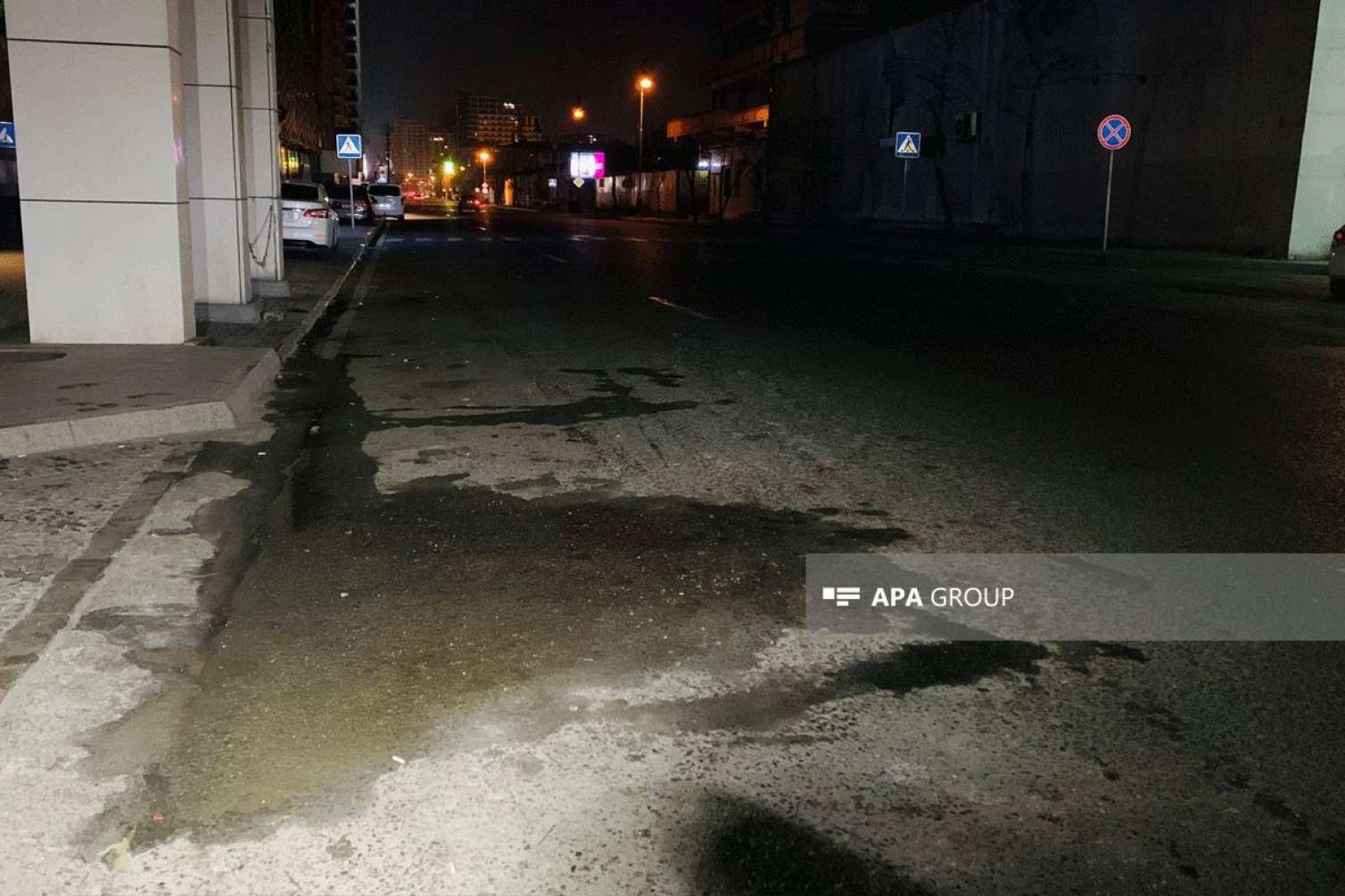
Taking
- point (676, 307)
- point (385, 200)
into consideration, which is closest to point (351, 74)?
point (385, 200)

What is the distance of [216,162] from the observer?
13625 millimetres

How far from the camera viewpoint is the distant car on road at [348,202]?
47750 millimetres

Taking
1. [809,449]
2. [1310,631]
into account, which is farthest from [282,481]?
[1310,631]

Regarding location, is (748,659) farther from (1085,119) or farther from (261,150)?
(1085,119)

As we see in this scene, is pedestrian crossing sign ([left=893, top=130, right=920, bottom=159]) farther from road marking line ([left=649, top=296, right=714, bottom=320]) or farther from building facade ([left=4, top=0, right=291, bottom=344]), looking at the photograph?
building facade ([left=4, top=0, right=291, bottom=344])

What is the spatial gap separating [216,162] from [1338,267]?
15741 millimetres

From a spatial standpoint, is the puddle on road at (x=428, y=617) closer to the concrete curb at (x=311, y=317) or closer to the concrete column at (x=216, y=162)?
the concrete curb at (x=311, y=317)

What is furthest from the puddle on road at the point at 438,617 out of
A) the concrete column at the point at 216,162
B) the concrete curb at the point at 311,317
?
the concrete column at the point at 216,162

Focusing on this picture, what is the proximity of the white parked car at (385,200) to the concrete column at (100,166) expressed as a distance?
151ft

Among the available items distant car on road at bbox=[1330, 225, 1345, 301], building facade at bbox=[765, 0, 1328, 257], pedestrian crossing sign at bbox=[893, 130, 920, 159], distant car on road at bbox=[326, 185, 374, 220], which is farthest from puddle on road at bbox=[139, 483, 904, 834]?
distant car on road at bbox=[326, 185, 374, 220]

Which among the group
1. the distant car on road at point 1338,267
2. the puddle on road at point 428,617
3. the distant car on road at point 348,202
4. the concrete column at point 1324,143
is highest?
the concrete column at point 1324,143

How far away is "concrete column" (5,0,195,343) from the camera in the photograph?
379 inches

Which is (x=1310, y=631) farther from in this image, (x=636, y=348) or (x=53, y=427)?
(x=636, y=348)

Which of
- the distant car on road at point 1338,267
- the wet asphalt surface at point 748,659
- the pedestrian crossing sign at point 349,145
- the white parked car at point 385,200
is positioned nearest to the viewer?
the wet asphalt surface at point 748,659
